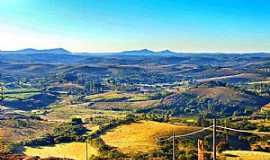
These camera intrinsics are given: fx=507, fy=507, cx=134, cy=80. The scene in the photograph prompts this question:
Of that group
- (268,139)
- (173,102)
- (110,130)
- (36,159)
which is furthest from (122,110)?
(36,159)

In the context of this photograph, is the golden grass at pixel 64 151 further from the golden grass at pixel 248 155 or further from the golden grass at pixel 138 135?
the golden grass at pixel 248 155

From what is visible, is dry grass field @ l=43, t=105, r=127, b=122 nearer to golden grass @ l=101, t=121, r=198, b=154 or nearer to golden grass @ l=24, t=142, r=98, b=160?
golden grass @ l=101, t=121, r=198, b=154

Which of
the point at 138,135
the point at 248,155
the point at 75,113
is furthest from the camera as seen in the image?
the point at 75,113

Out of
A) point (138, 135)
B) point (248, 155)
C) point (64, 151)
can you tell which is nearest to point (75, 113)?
point (138, 135)

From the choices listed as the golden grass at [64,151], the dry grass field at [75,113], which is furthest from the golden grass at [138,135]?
the dry grass field at [75,113]

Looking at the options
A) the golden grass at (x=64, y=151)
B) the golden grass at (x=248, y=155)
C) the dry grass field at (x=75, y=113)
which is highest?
the golden grass at (x=248, y=155)

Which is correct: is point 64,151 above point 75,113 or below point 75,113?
above

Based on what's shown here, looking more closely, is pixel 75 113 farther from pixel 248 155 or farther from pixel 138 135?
pixel 248 155
